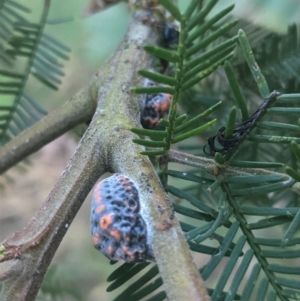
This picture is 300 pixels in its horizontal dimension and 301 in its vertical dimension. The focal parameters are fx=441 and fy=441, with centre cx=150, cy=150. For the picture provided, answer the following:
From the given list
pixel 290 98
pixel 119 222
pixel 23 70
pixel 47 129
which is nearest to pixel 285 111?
pixel 290 98

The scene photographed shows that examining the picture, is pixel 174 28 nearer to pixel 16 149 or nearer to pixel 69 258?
pixel 16 149

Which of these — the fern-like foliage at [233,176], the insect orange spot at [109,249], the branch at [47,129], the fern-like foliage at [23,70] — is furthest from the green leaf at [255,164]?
the fern-like foliage at [23,70]

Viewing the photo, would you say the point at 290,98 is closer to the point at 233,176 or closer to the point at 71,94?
the point at 233,176

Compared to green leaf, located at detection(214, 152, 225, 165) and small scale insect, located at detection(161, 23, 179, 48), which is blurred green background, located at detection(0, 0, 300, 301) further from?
green leaf, located at detection(214, 152, 225, 165)

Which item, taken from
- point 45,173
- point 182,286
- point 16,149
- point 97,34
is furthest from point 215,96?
point 45,173

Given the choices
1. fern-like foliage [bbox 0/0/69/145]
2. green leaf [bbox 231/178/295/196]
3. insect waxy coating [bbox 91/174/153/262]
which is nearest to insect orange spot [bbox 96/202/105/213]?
insect waxy coating [bbox 91/174/153/262]
